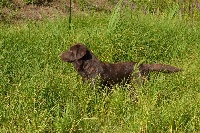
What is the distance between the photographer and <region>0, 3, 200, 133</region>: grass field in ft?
13.3

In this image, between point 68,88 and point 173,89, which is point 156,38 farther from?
point 68,88

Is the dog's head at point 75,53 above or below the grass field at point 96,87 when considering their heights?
above

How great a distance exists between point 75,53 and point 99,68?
43 cm

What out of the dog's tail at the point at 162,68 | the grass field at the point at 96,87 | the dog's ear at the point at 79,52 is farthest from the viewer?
the dog's tail at the point at 162,68

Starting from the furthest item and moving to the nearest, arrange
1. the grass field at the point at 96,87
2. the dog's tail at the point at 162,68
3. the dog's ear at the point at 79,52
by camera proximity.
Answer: the dog's tail at the point at 162,68
the dog's ear at the point at 79,52
the grass field at the point at 96,87

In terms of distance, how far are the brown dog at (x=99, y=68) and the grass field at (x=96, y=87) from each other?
7.6 inches

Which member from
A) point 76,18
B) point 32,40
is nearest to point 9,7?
point 76,18

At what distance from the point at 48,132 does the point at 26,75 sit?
1.29 meters

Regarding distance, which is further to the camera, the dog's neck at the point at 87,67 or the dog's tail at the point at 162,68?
the dog's tail at the point at 162,68

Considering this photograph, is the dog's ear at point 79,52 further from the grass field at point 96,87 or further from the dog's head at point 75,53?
the grass field at point 96,87

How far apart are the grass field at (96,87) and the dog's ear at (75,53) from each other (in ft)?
0.84

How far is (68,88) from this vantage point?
15.7 ft

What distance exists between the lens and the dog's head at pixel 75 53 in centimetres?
525

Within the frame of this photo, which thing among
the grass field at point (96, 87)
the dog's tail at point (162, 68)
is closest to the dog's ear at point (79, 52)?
the grass field at point (96, 87)
